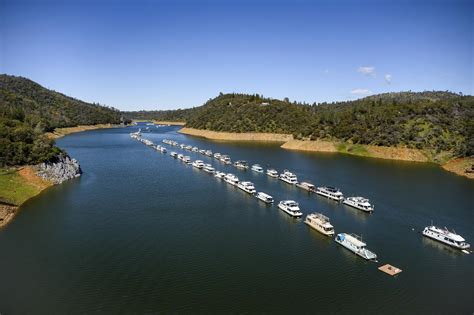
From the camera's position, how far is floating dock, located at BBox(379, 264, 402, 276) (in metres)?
36.9

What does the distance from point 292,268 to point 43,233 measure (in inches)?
1286

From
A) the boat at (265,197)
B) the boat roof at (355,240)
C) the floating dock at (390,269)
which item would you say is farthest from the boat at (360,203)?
the floating dock at (390,269)

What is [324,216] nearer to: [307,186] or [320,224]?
[320,224]

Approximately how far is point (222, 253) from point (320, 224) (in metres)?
15.8

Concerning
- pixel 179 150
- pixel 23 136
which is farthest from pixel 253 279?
pixel 179 150

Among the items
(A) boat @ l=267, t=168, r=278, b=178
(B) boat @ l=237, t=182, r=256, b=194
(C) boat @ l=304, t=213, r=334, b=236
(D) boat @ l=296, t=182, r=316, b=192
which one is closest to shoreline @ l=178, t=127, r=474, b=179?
(D) boat @ l=296, t=182, r=316, b=192

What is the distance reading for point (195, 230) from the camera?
47.8 metres

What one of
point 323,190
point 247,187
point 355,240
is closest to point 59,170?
point 247,187

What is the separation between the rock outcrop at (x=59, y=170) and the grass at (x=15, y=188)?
16.9 feet

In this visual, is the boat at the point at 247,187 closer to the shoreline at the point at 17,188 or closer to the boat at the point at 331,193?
the boat at the point at 331,193

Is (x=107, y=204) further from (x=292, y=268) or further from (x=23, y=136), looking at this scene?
(x=292, y=268)

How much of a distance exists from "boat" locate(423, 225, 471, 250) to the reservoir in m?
1.10

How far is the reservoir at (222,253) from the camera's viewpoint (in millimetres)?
31203

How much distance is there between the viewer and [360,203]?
59625mm
